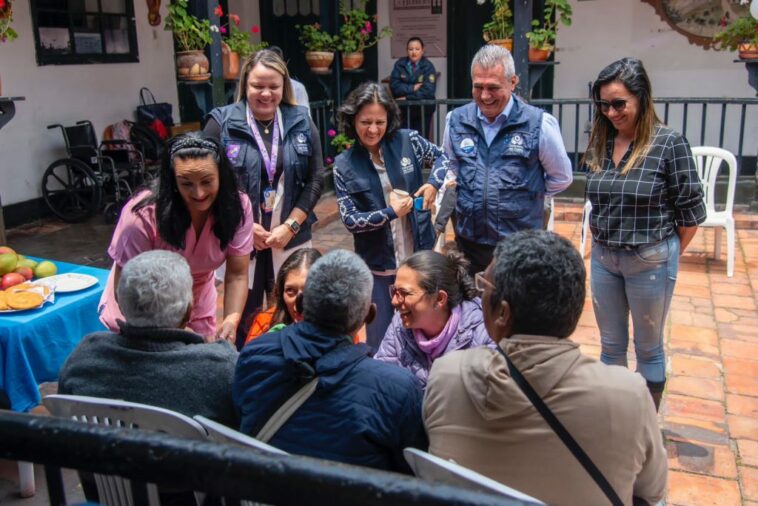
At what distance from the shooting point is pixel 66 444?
0.86 metres

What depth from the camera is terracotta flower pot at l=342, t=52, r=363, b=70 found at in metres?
8.04

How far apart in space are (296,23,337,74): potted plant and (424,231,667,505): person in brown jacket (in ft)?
21.2

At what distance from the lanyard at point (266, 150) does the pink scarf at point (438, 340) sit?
3.97 ft

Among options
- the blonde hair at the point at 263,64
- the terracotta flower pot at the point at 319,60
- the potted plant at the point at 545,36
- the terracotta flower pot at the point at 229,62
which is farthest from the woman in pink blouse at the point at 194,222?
the terracotta flower pot at the point at 319,60

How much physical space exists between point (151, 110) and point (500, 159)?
6425 mm

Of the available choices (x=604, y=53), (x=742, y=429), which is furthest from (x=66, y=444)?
(x=604, y=53)

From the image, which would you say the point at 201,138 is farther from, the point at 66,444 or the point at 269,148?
the point at 66,444

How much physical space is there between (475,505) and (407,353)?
5.78ft

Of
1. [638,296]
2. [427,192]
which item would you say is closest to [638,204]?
[638,296]

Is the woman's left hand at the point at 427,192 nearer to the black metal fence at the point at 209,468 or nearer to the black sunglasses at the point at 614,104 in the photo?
the black sunglasses at the point at 614,104

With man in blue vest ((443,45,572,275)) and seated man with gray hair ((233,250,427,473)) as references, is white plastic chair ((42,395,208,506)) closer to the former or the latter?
seated man with gray hair ((233,250,427,473))

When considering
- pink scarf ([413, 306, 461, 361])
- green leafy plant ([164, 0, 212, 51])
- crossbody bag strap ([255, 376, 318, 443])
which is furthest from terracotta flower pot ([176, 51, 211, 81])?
crossbody bag strap ([255, 376, 318, 443])

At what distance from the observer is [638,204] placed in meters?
2.78

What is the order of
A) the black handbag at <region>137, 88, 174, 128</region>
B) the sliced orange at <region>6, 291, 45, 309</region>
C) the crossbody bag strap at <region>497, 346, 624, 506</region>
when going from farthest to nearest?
the black handbag at <region>137, 88, 174, 128</region>, the sliced orange at <region>6, 291, 45, 309</region>, the crossbody bag strap at <region>497, 346, 624, 506</region>
